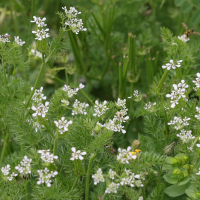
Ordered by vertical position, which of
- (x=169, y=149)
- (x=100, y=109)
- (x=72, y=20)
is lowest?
(x=169, y=149)

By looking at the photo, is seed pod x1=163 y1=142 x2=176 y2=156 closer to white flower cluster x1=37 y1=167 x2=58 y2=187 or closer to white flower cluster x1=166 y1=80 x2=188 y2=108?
white flower cluster x1=166 y1=80 x2=188 y2=108

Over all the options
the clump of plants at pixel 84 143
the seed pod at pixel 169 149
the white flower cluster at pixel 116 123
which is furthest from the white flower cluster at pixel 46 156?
Answer: the seed pod at pixel 169 149

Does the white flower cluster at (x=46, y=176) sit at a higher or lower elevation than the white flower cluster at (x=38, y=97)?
lower

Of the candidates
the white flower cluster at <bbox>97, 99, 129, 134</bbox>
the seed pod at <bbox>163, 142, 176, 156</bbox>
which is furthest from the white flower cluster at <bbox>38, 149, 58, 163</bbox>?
the seed pod at <bbox>163, 142, 176, 156</bbox>

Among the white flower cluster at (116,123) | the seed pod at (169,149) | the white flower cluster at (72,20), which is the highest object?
the white flower cluster at (72,20)

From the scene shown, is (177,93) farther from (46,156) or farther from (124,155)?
(46,156)

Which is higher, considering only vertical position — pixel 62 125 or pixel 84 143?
pixel 62 125

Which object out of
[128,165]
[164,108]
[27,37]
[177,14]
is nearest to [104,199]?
[128,165]

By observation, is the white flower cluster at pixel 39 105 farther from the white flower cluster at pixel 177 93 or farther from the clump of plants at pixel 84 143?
the white flower cluster at pixel 177 93

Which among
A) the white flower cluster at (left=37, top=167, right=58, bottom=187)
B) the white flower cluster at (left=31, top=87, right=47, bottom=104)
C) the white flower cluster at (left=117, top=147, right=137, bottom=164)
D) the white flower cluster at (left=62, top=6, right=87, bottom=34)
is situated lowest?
the white flower cluster at (left=37, top=167, right=58, bottom=187)

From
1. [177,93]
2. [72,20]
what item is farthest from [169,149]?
[72,20]

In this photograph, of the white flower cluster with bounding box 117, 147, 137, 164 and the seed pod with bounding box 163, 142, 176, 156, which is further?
the seed pod with bounding box 163, 142, 176, 156
